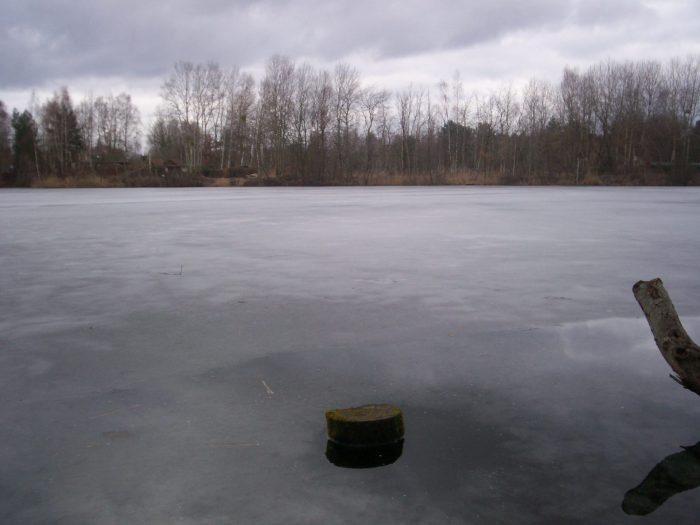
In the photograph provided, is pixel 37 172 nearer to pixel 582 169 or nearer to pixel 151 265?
pixel 582 169

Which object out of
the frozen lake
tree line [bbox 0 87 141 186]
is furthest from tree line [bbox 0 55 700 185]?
the frozen lake

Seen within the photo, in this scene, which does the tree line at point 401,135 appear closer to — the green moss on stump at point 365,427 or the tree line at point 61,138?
the tree line at point 61,138

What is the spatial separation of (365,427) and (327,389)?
2.46 ft

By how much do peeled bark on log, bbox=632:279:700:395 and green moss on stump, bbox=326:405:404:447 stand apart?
132cm

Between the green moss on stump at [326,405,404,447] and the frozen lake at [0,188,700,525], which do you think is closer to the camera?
the frozen lake at [0,188,700,525]

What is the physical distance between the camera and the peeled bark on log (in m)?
2.92

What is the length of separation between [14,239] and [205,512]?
33.5ft

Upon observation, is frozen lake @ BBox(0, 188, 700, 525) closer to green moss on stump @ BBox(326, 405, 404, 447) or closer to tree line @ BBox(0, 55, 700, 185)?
green moss on stump @ BBox(326, 405, 404, 447)

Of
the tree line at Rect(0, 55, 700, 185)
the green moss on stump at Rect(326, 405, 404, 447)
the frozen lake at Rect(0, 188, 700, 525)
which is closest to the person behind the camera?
the frozen lake at Rect(0, 188, 700, 525)

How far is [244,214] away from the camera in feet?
55.6

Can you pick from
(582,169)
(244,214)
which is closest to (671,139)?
(582,169)

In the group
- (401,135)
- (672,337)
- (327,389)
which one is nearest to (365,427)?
(327,389)

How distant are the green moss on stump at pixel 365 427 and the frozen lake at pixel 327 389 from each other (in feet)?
0.32

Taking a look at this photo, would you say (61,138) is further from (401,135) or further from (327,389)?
(327,389)
